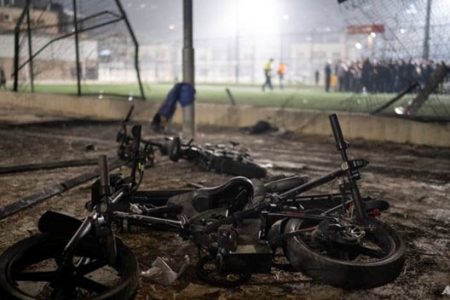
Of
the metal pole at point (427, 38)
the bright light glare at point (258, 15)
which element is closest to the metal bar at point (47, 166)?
the metal pole at point (427, 38)

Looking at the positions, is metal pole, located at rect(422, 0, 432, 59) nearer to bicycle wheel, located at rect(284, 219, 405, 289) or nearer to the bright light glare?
bicycle wheel, located at rect(284, 219, 405, 289)

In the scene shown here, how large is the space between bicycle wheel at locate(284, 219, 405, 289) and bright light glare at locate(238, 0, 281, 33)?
5431 cm

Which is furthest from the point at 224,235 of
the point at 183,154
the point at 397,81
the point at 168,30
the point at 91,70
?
the point at 168,30

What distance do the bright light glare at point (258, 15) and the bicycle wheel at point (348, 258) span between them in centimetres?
5431

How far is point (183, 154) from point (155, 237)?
3.17 m

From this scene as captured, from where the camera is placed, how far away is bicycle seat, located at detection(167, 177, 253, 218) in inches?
171

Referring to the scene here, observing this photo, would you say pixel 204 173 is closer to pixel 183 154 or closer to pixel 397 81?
pixel 183 154

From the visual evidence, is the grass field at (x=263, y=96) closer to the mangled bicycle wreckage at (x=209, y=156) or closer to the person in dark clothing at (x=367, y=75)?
the person in dark clothing at (x=367, y=75)

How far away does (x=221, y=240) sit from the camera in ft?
12.5

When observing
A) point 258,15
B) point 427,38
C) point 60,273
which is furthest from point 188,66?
point 258,15

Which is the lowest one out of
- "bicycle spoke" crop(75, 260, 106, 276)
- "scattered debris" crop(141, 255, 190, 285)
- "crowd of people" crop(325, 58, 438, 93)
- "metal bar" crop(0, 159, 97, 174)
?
"scattered debris" crop(141, 255, 190, 285)

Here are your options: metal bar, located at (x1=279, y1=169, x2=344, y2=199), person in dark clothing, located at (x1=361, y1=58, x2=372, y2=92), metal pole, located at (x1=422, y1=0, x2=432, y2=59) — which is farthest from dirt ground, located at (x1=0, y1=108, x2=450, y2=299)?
person in dark clothing, located at (x1=361, y1=58, x2=372, y2=92)

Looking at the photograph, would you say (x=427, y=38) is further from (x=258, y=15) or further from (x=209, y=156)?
(x=258, y=15)

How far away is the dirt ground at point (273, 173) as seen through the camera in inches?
150
